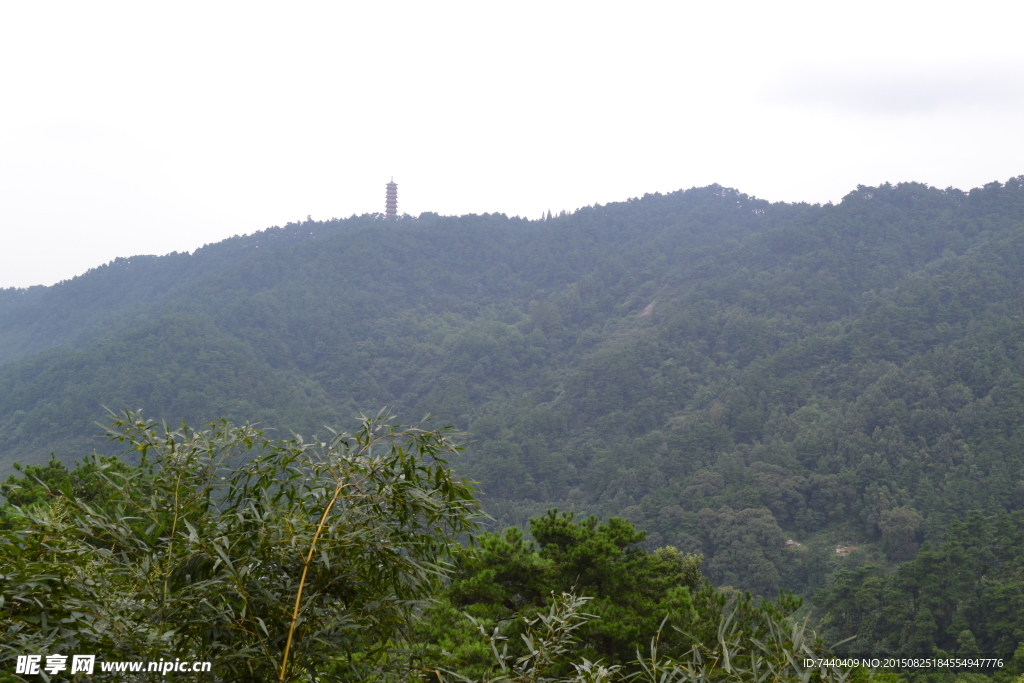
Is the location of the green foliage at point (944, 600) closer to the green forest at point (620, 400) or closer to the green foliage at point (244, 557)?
the green forest at point (620, 400)

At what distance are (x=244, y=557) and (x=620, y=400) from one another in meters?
61.8

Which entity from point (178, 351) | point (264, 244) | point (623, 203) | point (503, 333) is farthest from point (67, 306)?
point (623, 203)

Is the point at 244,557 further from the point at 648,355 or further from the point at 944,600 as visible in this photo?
the point at 648,355

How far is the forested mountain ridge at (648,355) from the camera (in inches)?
1612

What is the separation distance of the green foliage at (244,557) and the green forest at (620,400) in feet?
0.15

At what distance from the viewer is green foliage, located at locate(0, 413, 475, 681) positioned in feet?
8.39

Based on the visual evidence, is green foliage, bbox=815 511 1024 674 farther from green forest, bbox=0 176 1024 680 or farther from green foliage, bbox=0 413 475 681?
green foliage, bbox=0 413 475 681

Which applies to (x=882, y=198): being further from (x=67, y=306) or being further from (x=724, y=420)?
(x=67, y=306)

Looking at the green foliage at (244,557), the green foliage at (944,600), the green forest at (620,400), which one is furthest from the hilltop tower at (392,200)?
the green foliage at (244,557)

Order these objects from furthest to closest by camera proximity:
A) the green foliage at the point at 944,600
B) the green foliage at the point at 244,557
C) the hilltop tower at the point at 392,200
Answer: the hilltop tower at the point at 392,200, the green foliage at the point at 944,600, the green foliage at the point at 244,557

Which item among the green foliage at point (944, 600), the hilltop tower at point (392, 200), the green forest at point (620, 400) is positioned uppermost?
the hilltop tower at point (392, 200)

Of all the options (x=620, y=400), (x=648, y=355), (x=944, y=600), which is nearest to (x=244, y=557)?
(x=944, y=600)

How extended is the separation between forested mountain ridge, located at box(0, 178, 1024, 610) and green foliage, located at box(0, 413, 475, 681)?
19.3 metres

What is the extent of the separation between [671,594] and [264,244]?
105 metres
